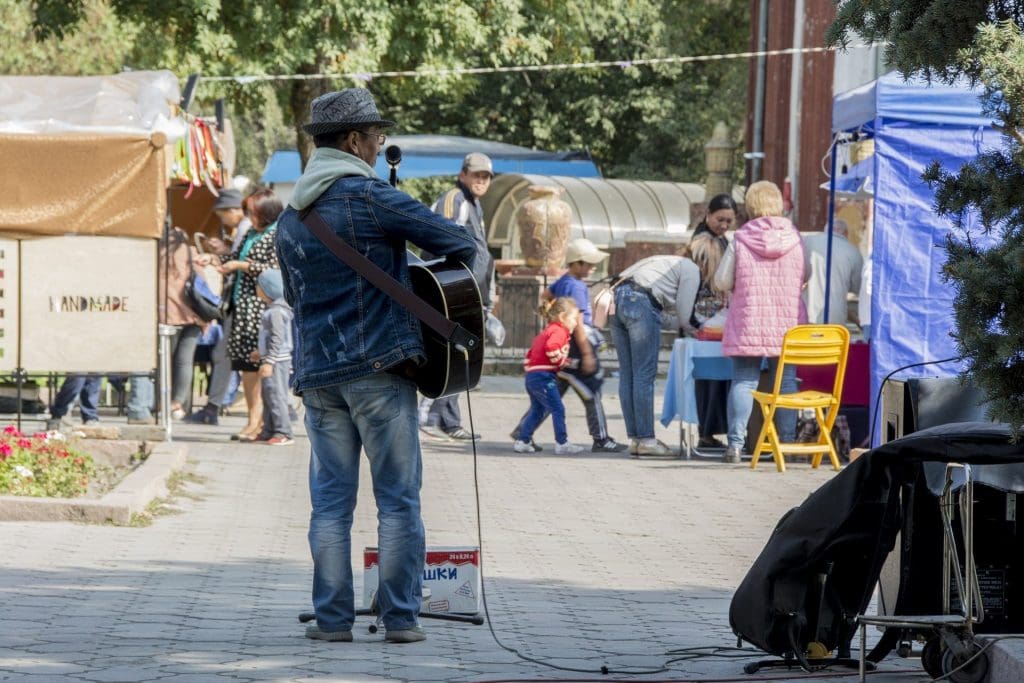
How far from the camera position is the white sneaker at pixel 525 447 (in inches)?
537

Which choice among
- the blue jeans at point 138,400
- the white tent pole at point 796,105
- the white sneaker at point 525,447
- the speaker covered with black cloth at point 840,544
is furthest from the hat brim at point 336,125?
the white tent pole at point 796,105

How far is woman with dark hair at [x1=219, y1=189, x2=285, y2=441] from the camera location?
539 inches

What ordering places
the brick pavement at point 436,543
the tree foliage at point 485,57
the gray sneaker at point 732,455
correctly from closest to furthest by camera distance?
the brick pavement at point 436,543 → the gray sneaker at point 732,455 → the tree foliage at point 485,57

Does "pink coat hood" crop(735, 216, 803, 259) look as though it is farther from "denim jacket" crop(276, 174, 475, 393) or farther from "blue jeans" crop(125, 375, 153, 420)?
"denim jacket" crop(276, 174, 475, 393)

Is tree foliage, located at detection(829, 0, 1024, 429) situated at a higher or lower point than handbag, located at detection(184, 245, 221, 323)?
higher

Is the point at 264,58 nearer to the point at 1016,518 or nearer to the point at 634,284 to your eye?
the point at 634,284

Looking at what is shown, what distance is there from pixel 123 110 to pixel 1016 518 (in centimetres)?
897

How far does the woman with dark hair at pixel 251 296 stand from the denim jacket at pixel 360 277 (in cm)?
748

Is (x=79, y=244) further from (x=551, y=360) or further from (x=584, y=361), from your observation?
(x=584, y=361)

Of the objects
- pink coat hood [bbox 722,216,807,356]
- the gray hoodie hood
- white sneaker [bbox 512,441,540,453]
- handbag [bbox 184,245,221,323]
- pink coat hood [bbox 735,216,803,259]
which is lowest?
white sneaker [bbox 512,441,540,453]

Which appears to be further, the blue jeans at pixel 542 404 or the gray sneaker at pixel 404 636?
the blue jeans at pixel 542 404

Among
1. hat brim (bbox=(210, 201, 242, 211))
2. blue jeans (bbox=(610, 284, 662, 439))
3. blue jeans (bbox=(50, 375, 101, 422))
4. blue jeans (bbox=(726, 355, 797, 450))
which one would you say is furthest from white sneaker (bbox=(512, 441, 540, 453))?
hat brim (bbox=(210, 201, 242, 211))

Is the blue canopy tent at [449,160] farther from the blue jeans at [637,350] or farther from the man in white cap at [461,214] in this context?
the blue jeans at [637,350]

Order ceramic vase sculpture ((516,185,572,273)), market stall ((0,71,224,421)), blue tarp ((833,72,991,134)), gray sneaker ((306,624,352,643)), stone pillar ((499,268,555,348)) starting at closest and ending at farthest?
gray sneaker ((306,624,352,643)) → blue tarp ((833,72,991,134)) → market stall ((0,71,224,421)) → ceramic vase sculpture ((516,185,572,273)) → stone pillar ((499,268,555,348))
